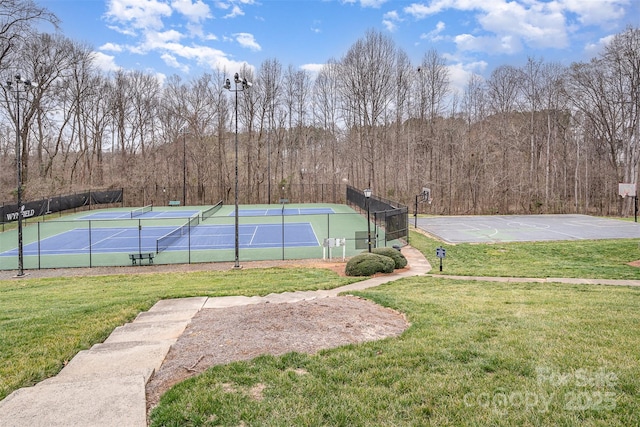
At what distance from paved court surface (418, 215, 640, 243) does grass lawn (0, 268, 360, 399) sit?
13974mm

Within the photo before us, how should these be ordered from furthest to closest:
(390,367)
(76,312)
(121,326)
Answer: (76,312), (121,326), (390,367)

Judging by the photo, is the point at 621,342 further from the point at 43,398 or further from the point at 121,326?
the point at 121,326

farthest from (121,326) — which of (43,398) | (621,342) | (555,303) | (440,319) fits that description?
(555,303)

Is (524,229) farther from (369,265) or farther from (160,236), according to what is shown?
(160,236)

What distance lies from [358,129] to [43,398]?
48952 mm

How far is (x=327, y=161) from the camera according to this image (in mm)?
56719

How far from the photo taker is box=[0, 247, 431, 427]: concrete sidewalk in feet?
12.4

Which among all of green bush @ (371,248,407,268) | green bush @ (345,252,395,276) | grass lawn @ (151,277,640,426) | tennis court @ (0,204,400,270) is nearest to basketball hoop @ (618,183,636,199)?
tennis court @ (0,204,400,270)

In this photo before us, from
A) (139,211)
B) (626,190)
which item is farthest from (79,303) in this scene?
(626,190)

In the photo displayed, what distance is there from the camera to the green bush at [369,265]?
1480 cm

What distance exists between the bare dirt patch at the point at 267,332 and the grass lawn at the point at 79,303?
1.64 metres

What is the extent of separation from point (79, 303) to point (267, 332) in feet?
21.5

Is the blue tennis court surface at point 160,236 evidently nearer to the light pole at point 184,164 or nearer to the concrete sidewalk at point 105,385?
the concrete sidewalk at point 105,385

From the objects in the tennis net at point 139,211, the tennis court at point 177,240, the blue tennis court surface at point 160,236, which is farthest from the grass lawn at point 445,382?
the tennis net at point 139,211
